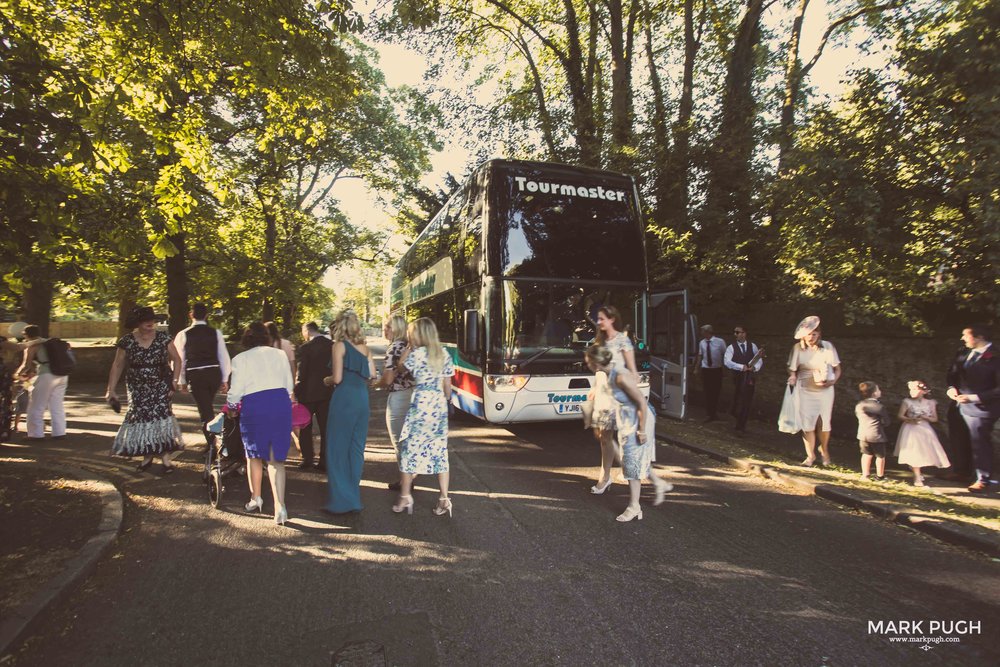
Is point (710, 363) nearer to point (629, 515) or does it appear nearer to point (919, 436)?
point (919, 436)

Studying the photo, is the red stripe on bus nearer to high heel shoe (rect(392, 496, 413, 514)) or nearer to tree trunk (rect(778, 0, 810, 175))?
high heel shoe (rect(392, 496, 413, 514))

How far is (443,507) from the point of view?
5.09 metres

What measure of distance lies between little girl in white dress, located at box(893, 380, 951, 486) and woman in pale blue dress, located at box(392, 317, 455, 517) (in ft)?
17.4

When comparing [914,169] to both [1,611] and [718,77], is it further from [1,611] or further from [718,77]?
[1,611]

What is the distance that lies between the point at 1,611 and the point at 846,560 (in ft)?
18.8

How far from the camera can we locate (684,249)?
38.3 ft

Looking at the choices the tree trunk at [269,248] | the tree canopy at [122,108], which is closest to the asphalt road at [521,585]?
the tree canopy at [122,108]

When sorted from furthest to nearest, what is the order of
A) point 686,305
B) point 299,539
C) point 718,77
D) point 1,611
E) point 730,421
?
point 718,77 → point 730,421 → point 686,305 → point 299,539 → point 1,611

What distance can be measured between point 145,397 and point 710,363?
932 cm

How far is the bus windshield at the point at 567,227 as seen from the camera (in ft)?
25.2

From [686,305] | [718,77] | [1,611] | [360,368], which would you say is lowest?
[1,611]

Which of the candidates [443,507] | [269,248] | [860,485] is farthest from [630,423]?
[269,248]

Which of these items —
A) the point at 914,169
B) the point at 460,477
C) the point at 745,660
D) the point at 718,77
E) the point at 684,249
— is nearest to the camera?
the point at 745,660

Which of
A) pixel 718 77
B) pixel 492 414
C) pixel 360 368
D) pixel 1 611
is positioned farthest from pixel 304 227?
pixel 1 611
